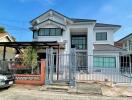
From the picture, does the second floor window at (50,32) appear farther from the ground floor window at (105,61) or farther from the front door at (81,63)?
the ground floor window at (105,61)

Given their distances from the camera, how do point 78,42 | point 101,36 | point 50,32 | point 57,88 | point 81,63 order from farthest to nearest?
point 101,36
point 78,42
point 50,32
point 81,63
point 57,88

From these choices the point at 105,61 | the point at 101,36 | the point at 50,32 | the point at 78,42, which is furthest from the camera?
the point at 101,36

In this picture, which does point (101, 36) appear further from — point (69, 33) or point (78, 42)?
point (69, 33)

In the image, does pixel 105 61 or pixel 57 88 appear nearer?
pixel 57 88

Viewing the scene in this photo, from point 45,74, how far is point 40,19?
1657 centimetres

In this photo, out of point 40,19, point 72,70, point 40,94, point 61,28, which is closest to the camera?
point 40,94

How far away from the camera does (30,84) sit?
13.9 meters

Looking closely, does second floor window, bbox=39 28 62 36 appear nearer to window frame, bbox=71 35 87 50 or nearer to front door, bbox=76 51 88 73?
window frame, bbox=71 35 87 50

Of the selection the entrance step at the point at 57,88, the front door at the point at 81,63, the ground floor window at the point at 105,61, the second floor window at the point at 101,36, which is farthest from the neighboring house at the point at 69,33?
the entrance step at the point at 57,88

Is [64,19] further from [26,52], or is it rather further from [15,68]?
[15,68]

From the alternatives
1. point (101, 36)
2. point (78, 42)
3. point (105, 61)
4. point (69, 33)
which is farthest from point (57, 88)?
point (101, 36)

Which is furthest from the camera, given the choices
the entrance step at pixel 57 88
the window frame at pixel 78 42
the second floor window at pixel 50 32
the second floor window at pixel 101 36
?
the second floor window at pixel 101 36

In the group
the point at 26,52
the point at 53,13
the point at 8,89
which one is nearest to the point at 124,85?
the point at 8,89

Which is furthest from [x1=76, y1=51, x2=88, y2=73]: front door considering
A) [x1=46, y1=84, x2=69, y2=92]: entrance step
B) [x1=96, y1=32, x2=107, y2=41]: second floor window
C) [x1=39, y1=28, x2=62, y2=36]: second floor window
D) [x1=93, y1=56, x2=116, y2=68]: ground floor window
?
[x1=39, y1=28, x2=62, y2=36]: second floor window
